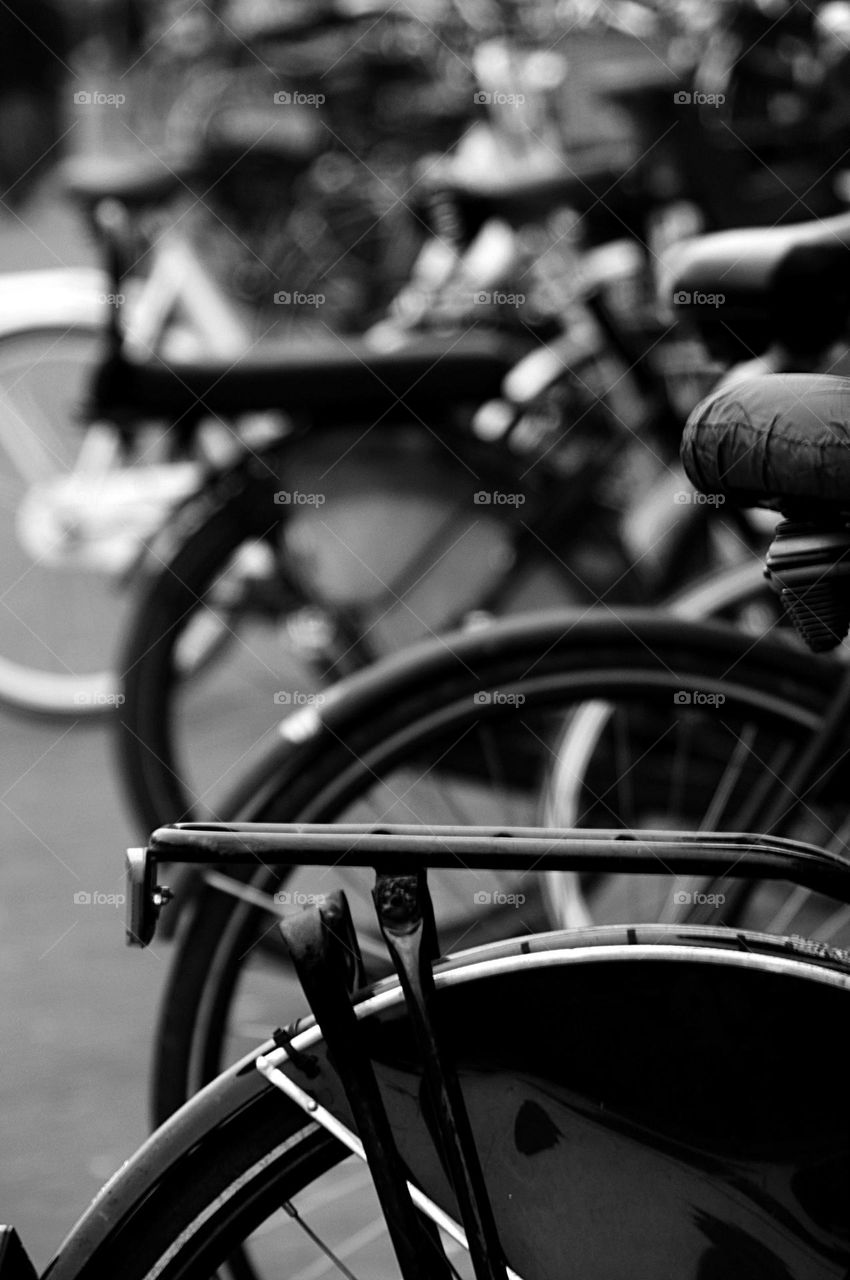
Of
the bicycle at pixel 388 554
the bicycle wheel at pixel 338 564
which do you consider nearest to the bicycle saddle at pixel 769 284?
the bicycle at pixel 388 554

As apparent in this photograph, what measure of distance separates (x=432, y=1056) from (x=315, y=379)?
2.12m

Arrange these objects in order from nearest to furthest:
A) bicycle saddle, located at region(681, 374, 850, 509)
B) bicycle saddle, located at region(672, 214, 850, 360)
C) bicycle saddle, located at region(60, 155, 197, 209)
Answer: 1. bicycle saddle, located at region(681, 374, 850, 509)
2. bicycle saddle, located at region(672, 214, 850, 360)
3. bicycle saddle, located at region(60, 155, 197, 209)

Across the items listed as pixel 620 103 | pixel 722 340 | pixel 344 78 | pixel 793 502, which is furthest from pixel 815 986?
pixel 344 78

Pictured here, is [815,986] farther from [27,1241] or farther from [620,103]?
[620,103]

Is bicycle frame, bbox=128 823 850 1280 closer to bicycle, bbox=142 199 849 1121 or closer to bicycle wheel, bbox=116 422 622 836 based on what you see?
bicycle, bbox=142 199 849 1121

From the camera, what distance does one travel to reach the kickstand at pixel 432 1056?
1.36 meters

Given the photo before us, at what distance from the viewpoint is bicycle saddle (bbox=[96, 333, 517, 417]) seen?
3307 mm

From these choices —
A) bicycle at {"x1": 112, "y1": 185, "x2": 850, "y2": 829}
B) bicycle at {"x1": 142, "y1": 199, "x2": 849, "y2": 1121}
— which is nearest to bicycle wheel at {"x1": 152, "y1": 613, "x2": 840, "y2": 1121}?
bicycle at {"x1": 142, "y1": 199, "x2": 849, "y2": 1121}

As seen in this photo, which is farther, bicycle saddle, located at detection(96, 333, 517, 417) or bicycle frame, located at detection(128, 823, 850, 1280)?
bicycle saddle, located at detection(96, 333, 517, 417)

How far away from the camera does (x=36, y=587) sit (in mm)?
5383

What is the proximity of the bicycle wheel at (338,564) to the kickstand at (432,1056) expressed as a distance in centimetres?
200

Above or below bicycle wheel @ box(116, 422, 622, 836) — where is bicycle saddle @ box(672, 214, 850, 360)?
below

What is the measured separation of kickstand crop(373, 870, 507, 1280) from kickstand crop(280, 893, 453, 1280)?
0.03 m

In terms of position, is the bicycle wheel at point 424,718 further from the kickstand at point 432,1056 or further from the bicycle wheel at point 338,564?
the bicycle wheel at point 338,564
